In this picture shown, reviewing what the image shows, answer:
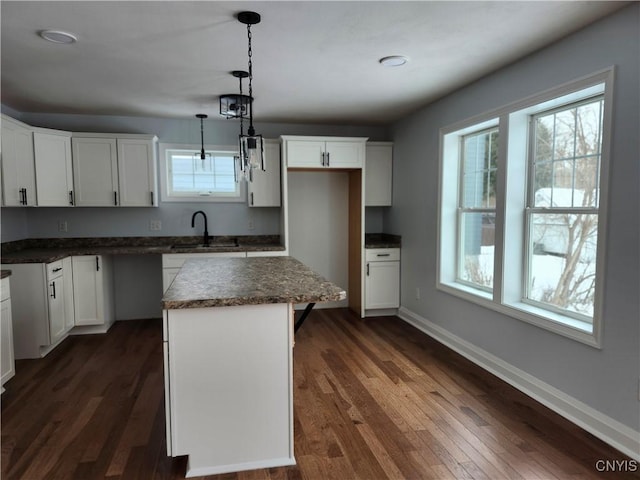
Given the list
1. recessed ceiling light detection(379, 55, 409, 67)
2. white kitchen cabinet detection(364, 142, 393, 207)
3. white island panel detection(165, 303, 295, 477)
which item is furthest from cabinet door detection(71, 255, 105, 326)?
recessed ceiling light detection(379, 55, 409, 67)

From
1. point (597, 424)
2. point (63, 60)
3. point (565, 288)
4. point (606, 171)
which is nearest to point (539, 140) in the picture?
point (606, 171)

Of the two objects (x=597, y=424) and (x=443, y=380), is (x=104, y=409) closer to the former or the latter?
(x=443, y=380)

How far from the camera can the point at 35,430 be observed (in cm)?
238

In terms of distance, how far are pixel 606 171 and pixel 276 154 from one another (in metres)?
3.34

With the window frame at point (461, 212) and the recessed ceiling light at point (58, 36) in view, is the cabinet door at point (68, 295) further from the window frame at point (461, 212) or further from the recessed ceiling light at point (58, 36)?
the window frame at point (461, 212)

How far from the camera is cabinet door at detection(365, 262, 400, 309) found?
4836mm


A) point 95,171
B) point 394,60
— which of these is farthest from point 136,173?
point 394,60

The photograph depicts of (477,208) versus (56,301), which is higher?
(477,208)

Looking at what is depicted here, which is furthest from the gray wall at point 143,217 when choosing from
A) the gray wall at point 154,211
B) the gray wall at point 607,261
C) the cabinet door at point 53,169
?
the gray wall at point 607,261

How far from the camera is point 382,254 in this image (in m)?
4.85

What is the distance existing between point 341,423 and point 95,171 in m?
3.65

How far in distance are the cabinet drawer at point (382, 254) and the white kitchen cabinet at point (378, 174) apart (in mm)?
605

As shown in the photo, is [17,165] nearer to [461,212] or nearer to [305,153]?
[305,153]

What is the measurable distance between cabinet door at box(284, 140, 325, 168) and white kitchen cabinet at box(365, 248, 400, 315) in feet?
3.97
